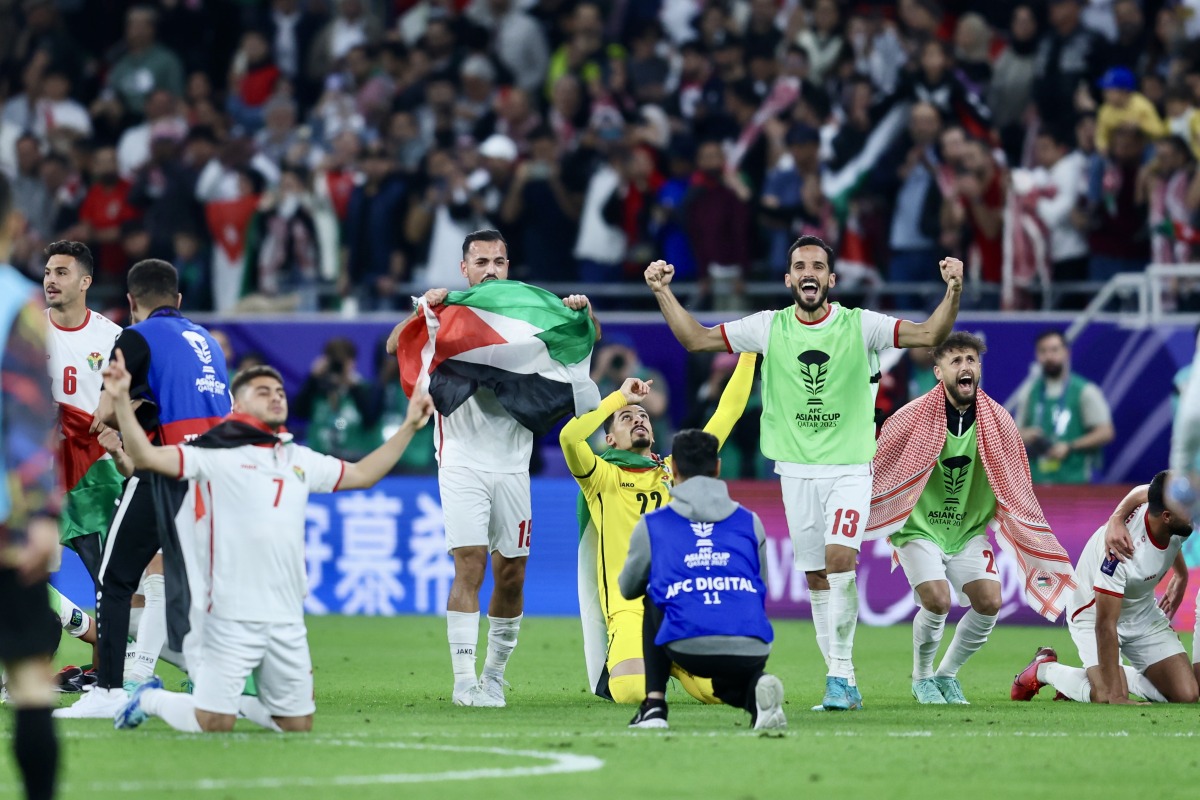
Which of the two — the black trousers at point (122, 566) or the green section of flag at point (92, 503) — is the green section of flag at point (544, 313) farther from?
the black trousers at point (122, 566)

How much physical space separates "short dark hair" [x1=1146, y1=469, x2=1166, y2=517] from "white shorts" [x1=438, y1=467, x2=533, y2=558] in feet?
12.1

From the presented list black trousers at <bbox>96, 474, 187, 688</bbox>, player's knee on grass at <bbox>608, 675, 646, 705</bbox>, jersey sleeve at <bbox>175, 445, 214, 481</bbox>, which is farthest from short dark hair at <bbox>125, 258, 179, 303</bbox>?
player's knee on grass at <bbox>608, 675, 646, 705</bbox>

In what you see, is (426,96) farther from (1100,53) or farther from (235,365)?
(1100,53)

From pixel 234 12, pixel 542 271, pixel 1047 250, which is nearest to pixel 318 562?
pixel 542 271

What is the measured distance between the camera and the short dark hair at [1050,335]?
1761cm

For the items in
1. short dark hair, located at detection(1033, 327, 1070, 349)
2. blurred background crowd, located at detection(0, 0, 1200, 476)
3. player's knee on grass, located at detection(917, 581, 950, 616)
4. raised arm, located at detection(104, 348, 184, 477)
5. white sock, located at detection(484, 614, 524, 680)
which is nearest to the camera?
raised arm, located at detection(104, 348, 184, 477)

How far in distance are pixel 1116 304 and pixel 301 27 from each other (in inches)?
425

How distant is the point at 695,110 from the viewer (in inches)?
838

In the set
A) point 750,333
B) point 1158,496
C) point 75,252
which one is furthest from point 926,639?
point 75,252

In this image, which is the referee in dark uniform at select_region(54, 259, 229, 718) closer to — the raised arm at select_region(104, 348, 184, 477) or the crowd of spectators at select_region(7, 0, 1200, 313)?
the raised arm at select_region(104, 348, 184, 477)

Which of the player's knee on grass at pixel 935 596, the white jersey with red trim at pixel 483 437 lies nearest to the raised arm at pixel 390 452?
the white jersey with red trim at pixel 483 437

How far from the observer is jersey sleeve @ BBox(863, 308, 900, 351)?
1123cm

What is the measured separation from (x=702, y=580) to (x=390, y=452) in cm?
169

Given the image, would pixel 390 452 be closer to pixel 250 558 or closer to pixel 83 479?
pixel 250 558
